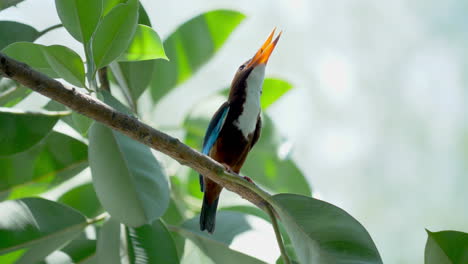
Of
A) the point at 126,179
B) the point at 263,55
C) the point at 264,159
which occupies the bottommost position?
the point at 126,179

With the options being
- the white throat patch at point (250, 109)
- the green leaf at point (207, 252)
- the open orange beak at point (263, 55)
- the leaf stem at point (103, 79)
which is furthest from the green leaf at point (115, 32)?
the open orange beak at point (263, 55)

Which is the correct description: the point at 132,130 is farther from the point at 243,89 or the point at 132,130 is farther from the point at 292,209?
the point at 243,89

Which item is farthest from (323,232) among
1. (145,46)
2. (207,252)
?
(145,46)

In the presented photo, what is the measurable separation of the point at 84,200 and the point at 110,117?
31.9 inches

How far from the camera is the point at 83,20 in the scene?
1.41 metres

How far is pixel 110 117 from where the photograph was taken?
4.00 feet

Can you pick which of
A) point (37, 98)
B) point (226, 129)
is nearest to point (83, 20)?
point (226, 129)

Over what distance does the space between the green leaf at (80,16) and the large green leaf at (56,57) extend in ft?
0.25

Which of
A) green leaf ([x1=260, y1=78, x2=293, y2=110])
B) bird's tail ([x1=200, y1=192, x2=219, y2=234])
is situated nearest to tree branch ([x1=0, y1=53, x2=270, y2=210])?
bird's tail ([x1=200, y1=192, x2=219, y2=234])

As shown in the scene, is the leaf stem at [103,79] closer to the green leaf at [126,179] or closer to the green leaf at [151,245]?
the green leaf at [126,179]

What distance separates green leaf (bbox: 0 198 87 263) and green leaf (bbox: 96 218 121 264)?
0.37 feet

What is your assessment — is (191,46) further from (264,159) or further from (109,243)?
(109,243)

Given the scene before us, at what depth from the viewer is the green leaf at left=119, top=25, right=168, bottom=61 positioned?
4.94ft

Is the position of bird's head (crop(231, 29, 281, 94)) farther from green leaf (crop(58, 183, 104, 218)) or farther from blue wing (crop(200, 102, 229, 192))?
green leaf (crop(58, 183, 104, 218))
